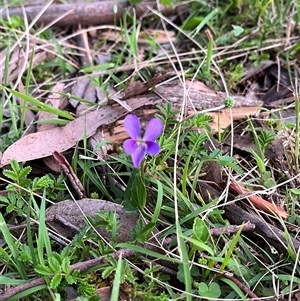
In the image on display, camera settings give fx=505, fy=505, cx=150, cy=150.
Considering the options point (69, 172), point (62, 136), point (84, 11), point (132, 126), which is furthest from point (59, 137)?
point (84, 11)

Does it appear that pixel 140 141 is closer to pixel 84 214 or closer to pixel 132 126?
pixel 132 126

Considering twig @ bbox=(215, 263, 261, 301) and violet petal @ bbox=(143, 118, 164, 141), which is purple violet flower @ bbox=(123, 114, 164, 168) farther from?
twig @ bbox=(215, 263, 261, 301)

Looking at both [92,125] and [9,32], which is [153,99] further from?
[9,32]

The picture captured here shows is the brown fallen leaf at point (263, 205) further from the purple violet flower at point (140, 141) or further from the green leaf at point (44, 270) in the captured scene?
the green leaf at point (44, 270)

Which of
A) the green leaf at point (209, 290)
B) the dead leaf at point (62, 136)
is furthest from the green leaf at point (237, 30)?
the green leaf at point (209, 290)

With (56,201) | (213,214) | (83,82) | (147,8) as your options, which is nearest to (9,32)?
(83,82)

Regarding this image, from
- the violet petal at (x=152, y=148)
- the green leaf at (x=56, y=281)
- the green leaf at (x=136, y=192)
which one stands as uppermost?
the violet petal at (x=152, y=148)
